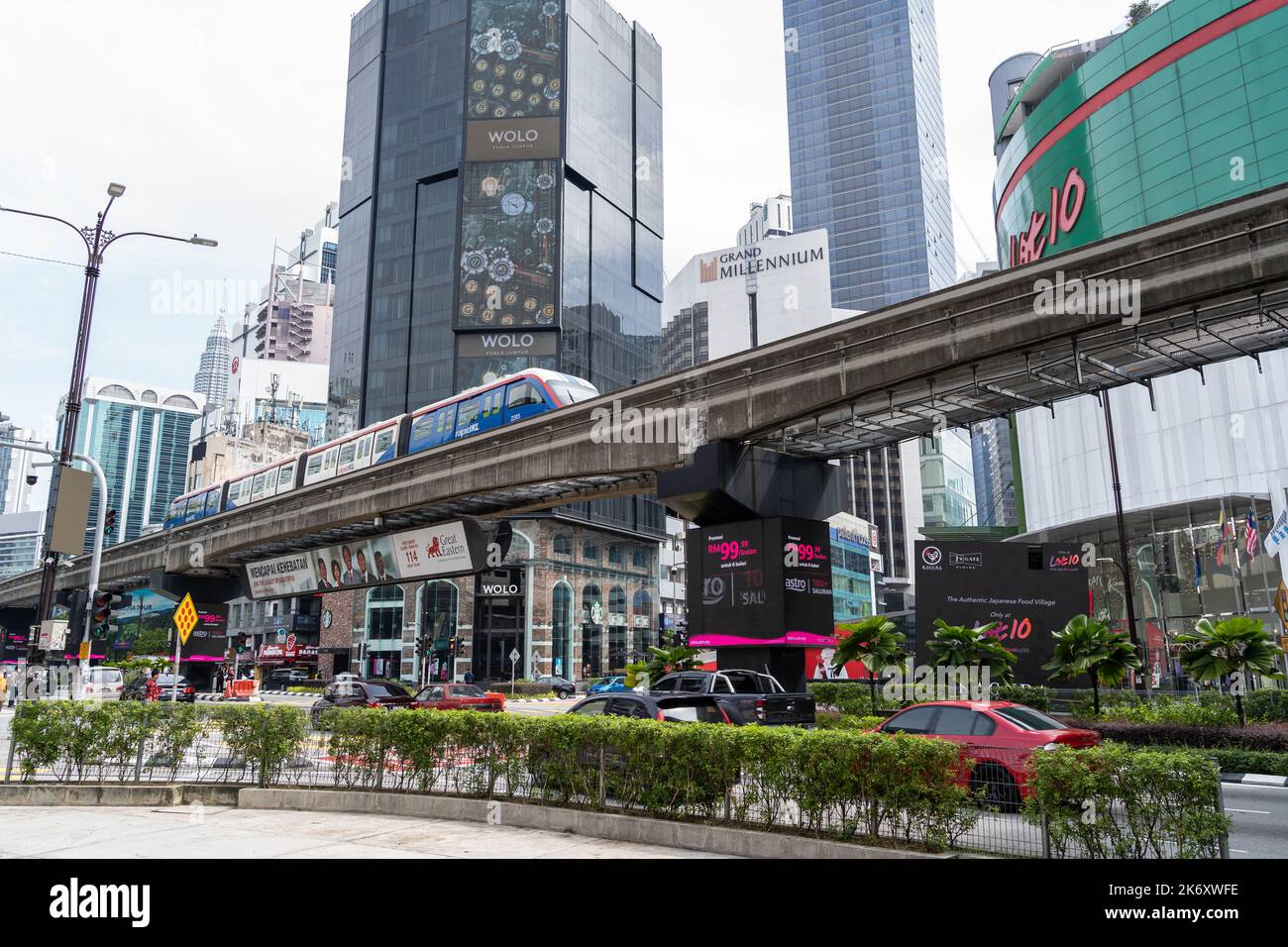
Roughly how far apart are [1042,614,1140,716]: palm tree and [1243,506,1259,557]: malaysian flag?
35.5 meters

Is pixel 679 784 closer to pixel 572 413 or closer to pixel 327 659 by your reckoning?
pixel 572 413

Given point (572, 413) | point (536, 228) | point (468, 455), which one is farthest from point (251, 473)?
point (536, 228)

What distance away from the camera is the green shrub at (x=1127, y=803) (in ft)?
24.8

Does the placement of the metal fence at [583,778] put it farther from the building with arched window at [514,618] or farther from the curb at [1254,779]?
the building with arched window at [514,618]

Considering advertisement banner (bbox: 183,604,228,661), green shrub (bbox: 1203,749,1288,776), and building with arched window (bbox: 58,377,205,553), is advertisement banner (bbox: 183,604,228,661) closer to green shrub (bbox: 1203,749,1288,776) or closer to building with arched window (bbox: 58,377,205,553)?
green shrub (bbox: 1203,749,1288,776)

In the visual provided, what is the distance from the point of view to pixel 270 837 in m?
11.1

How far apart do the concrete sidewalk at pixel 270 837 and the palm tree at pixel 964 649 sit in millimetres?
12901

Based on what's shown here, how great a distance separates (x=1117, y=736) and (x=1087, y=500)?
58.3 meters

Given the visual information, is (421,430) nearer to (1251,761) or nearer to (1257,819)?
(1251,761)

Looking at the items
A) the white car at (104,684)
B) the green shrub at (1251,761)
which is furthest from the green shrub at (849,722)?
the white car at (104,684)

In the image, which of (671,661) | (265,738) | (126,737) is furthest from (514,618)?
(265,738)

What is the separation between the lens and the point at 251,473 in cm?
4697

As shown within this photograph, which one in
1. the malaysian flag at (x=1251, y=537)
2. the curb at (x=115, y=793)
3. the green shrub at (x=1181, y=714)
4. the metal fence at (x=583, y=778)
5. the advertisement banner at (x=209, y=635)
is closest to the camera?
the metal fence at (x=583, y=778)

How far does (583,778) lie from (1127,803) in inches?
258
